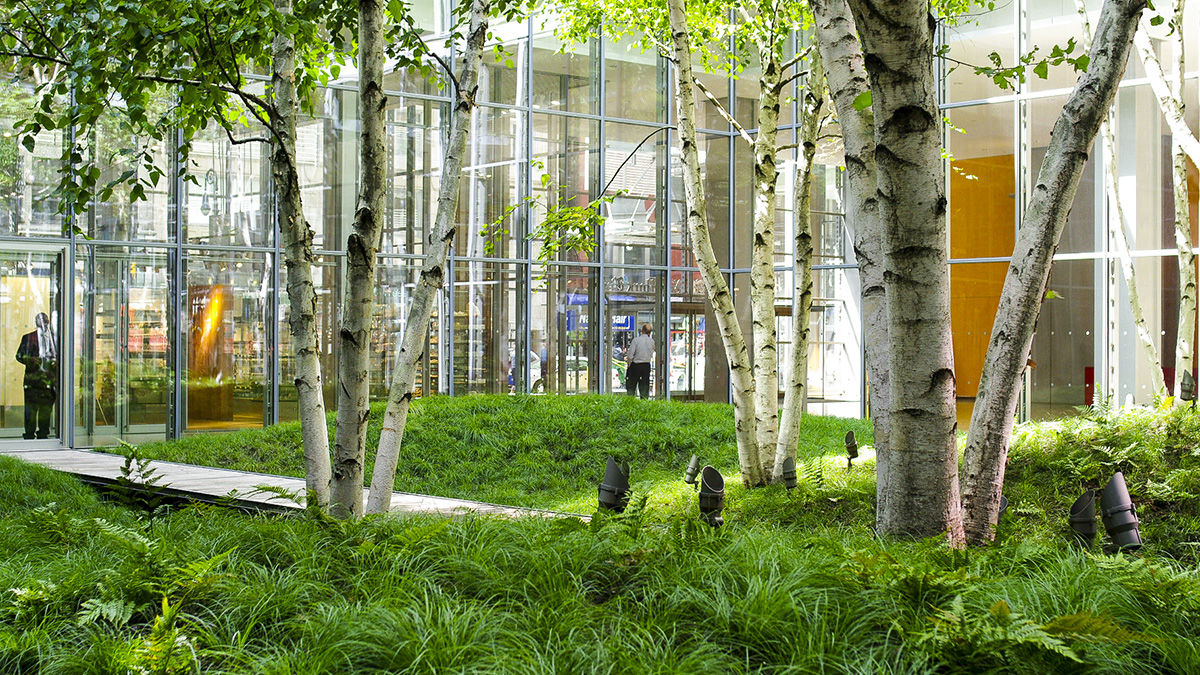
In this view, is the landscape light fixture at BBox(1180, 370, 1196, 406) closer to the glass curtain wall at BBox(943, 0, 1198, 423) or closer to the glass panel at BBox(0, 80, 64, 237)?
the glass curtain wall at BBox(943, 0, 1198, 423)

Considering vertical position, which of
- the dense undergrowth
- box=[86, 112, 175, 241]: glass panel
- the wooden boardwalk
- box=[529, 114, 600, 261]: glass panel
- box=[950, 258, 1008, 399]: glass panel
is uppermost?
box=[529, 114, 600, 261]: glass panel

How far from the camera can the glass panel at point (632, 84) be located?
19.9 m

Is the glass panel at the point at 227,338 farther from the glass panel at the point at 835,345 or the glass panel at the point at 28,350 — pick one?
the glass panel at the point at 835,345

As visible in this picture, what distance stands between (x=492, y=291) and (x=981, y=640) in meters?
15.9

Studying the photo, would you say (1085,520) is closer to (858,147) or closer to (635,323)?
(858,147)

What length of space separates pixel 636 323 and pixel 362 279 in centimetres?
1429

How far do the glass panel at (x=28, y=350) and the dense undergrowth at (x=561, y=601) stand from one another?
10.8m

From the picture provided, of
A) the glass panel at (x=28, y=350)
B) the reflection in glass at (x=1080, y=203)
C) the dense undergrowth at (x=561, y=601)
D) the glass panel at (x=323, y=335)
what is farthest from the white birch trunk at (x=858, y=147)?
the glass panel at (x=28, y=350)

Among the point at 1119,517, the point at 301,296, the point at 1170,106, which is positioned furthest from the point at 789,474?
the point at 1170,106

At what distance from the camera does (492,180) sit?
60.6 ft

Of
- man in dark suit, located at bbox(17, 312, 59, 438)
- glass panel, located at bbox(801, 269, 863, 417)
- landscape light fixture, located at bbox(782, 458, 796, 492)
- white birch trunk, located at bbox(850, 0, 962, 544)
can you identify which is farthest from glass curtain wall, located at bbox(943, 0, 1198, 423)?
man in dark suit, located at bbox(17, 312, 59, 438)

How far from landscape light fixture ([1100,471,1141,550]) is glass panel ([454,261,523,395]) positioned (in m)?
13.9

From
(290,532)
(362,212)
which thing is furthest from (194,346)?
(290,532)

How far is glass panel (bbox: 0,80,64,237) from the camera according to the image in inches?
574
